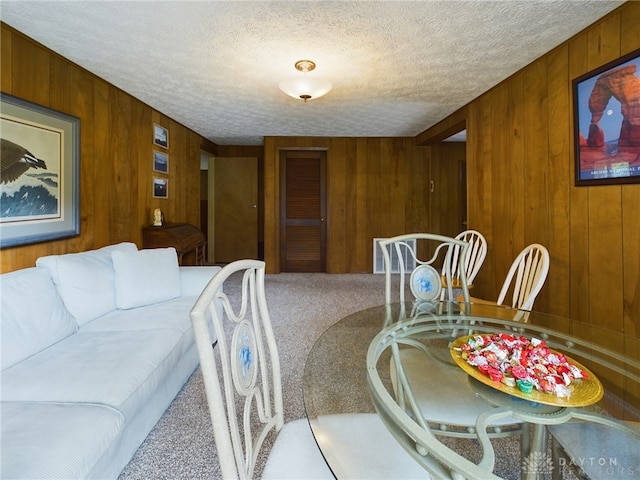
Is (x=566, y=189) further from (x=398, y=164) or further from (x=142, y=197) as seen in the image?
(x=142, y=197)

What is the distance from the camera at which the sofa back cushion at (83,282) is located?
177 cm

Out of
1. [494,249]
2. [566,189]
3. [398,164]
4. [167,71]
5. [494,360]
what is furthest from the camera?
[398,164]

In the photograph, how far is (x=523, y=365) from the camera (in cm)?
98

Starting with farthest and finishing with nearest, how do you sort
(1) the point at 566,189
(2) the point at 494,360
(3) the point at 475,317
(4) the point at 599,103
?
(1) the point at 566,189
(4) the point at 599,103
(3) the point at 475,317
(2) the point at 494,360

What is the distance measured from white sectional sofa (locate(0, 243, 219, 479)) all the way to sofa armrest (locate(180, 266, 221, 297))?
0.14 metres

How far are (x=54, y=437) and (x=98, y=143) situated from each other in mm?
2542

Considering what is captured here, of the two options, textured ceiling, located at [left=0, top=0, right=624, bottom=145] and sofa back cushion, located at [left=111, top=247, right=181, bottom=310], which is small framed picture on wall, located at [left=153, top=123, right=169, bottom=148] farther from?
sofa back cushion, located at [left=111, top=247, right=181, bottom=310]

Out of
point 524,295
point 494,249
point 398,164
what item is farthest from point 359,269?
point 524,295

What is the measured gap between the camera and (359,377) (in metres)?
1.15

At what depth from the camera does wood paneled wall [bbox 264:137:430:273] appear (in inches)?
201

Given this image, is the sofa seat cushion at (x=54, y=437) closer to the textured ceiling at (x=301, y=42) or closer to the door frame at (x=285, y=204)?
the textured ceiling at (x=301, y=42)

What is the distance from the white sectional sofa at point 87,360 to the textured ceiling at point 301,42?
1474 mm

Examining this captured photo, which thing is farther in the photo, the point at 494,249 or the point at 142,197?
the point at 142,197

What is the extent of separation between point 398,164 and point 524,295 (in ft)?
11.5
